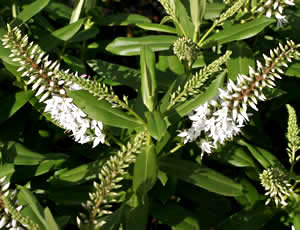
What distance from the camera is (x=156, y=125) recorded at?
6.22 feet

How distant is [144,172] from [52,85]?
65cm

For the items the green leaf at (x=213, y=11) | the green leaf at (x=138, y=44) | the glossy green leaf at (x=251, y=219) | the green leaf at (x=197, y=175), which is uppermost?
the green leaf at (x=213, y=11)

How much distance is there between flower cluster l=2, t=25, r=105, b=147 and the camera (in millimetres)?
1790

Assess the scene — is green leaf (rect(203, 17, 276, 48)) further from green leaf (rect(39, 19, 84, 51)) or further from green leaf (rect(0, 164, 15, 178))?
green leaf (rect(0, 164, 15, 178))

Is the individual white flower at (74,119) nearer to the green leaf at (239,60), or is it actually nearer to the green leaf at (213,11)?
the green leaf at (239,60)

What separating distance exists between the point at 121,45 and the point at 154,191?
104 centimetres

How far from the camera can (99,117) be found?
1.97 meters

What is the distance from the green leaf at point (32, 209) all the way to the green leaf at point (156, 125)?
2.09 feet

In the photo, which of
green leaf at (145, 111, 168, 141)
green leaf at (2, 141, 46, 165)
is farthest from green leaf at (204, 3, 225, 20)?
green leaf at (2, 141, 46, 165)

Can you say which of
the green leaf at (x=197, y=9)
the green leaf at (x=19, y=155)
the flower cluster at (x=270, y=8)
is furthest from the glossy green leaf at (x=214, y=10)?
the green leaf at (x=19, y=155)

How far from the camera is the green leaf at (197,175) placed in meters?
2.28

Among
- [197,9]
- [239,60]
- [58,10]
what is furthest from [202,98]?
[58,10]

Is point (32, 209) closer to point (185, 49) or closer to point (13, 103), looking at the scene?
point (13, 103)

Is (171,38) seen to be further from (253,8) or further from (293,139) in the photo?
(293,139)
